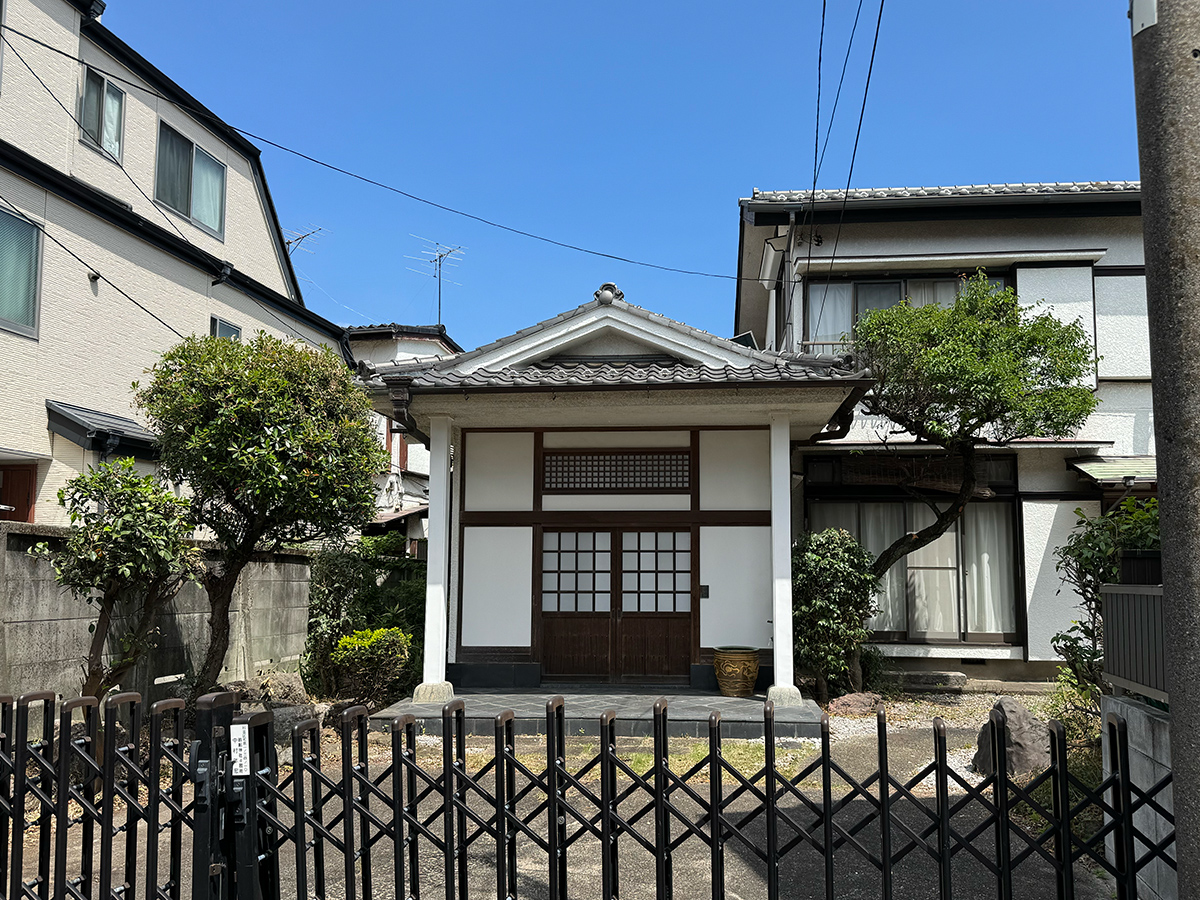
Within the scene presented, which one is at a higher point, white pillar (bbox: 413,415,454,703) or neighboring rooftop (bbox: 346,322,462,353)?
neighboring rooftop (bbox: 346,322,462,353)

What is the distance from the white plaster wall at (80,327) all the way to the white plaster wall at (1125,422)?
1277 centimetres

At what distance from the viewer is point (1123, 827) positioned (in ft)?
11.5

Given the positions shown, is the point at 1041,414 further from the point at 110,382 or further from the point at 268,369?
the point at 110,382

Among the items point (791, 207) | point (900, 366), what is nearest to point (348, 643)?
point (900, 366)

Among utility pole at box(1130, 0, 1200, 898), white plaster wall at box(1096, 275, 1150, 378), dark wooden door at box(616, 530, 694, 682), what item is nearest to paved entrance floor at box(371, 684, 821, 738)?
dark wooden door at box(616, 530, 694, 682)

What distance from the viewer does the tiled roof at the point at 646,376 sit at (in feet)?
32.2

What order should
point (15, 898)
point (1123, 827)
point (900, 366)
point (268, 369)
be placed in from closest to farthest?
point (1123, 827) → point (15, 898) → point (268, 369) → point (900, 366)

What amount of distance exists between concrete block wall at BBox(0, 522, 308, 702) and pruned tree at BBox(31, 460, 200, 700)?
0.60 feet

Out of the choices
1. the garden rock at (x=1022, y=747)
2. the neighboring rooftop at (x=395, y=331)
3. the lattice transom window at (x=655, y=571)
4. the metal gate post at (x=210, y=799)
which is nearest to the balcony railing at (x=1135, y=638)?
the garden rock at (x=1022, y=747)

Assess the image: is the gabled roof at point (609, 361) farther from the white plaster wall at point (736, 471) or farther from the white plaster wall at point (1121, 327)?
the white plaster wall at point (1121, 327)

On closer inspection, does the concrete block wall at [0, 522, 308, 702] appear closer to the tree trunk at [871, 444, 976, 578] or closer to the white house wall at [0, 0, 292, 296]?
the white house wall at [0, 0, 292, 296]

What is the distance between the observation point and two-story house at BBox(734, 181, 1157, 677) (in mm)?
12258

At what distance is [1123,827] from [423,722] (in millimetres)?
7469

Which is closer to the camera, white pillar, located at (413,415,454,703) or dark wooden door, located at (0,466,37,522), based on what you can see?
white pillar, located at (413,415,454,703)
